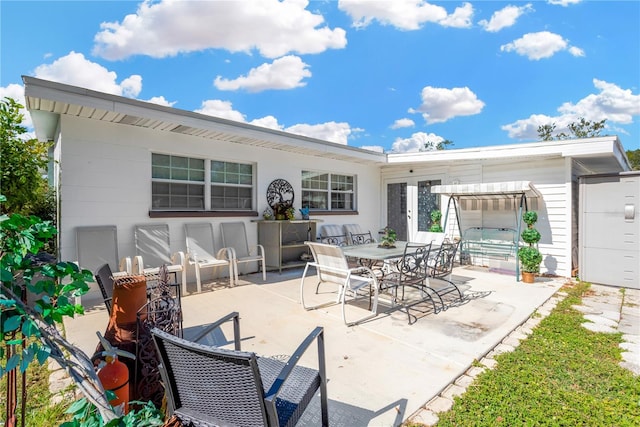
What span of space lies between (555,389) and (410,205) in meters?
6.85

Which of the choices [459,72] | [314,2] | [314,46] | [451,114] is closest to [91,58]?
[314,2]

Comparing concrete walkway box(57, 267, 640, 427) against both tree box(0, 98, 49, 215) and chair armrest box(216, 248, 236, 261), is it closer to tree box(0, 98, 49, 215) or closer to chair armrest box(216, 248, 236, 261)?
chair armrest box(216, 248, 236, 261)

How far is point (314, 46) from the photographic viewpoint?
8.87 m

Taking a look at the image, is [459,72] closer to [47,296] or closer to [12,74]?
[12,74]

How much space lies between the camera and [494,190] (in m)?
6.56

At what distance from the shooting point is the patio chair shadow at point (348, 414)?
2.03 metres

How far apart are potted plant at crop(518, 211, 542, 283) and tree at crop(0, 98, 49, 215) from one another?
7951mm

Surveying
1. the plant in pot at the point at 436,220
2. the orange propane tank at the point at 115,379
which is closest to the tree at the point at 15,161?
the orange propane tank at the point at 115,379

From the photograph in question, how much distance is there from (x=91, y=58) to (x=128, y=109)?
184 cm

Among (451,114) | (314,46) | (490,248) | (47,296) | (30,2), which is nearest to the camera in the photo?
(47,296)

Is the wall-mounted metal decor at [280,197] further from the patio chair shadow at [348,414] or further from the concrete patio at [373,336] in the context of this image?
the patio chair shadow at [348,414]

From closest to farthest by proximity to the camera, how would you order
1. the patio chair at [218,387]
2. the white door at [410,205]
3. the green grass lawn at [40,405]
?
1. the patio chair at [218,387]
2. the green grass lawn at [40,405]
3. the white door at [410,205]

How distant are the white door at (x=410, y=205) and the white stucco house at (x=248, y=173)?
0.03 metres

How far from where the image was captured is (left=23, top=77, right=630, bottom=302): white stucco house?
15.6ft
